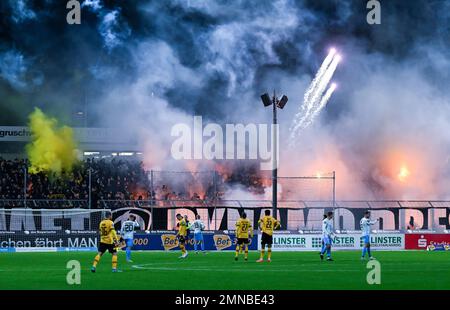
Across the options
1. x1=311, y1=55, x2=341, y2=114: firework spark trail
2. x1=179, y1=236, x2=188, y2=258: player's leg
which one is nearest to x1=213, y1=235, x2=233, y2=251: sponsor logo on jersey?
x1=179, y1=236, x2=188, y2=258: player's leg

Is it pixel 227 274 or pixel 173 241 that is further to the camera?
pixel 173 241

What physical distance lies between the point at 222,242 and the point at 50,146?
2126cm

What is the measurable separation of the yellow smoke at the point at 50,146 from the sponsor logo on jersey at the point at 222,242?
1812cm

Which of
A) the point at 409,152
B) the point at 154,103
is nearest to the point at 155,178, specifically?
the point at 154,103

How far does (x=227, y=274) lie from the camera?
104ft

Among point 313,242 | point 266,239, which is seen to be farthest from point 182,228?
point 313,242

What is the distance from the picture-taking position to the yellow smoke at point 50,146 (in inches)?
2719

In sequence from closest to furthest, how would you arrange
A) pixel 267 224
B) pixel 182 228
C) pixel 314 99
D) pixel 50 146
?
1. pixel 267 224
2. pixel 182 228
3. pixel 50 146
4. pixel 314 99

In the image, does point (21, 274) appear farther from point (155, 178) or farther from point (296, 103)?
point (296, 103)

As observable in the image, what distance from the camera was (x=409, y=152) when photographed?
269ft

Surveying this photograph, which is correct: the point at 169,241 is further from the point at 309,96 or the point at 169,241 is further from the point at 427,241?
the point at 309,96

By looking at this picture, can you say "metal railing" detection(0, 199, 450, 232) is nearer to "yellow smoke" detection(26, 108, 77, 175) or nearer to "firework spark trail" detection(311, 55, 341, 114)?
"yellow smoke" detection(26, 108, 77, 175)

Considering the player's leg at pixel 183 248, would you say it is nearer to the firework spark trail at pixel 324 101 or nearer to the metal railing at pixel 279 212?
the metal railing at pixel 279 212

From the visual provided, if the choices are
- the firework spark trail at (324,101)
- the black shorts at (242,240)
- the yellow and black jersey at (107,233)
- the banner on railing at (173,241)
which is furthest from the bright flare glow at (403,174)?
the yellow and black jersey at (107,233)
